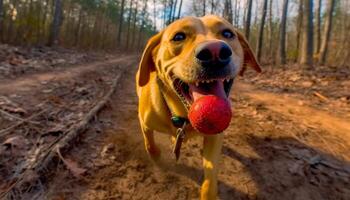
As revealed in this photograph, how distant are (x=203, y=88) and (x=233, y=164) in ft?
3.98

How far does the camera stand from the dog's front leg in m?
2.49

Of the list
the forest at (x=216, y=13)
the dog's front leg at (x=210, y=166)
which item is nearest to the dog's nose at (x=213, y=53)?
the dog's front leg at (x=210, y=166)

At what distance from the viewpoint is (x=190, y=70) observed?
224cm

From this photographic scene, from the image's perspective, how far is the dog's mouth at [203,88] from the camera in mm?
2282

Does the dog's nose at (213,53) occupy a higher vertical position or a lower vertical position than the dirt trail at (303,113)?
higher

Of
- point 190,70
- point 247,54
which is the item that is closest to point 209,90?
point 190,70

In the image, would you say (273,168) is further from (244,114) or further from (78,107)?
(78,107)

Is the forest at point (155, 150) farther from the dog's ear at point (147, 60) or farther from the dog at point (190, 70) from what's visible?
the dog's ear at point (147, 60)

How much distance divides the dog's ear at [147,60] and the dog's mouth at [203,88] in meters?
0.52

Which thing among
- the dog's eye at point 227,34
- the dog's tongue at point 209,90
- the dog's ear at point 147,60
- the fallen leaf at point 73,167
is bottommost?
the fallen leaf at point 73,167

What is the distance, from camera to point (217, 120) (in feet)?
6.97

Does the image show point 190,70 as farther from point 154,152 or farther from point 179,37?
point 154,152

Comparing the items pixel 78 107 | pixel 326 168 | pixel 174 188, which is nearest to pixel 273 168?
pixel 326 168

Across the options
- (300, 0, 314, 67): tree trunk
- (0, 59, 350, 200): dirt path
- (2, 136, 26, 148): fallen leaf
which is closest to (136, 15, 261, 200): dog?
(0, 59, 350, 200): dirt path
